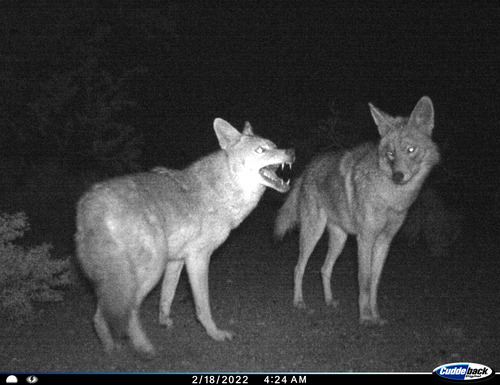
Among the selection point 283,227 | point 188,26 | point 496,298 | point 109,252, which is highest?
point 188,26

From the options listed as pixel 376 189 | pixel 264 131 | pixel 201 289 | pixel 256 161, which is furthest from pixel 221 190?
pixel 264 131

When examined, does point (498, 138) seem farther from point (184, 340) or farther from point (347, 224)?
point (184, 340)

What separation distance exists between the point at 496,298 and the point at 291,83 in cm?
936

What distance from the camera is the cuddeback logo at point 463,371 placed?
5.07 meters

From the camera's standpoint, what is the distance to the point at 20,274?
627 cm

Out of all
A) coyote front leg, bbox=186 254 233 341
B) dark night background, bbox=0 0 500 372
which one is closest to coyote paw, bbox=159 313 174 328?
dark night background, bbox=0 0 500 372

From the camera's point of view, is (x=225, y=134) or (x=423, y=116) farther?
(x=423, y=116)

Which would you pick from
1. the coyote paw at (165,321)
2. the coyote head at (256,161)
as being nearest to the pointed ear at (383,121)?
the coyote head at (256,161)

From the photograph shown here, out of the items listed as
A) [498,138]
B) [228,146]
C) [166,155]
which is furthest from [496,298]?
[166,155]

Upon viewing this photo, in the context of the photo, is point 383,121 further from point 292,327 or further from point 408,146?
point 292,327

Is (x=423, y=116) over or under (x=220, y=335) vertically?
over

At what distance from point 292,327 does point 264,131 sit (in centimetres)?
904

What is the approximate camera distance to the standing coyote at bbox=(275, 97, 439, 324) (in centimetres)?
686

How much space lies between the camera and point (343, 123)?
1248 centimetres
